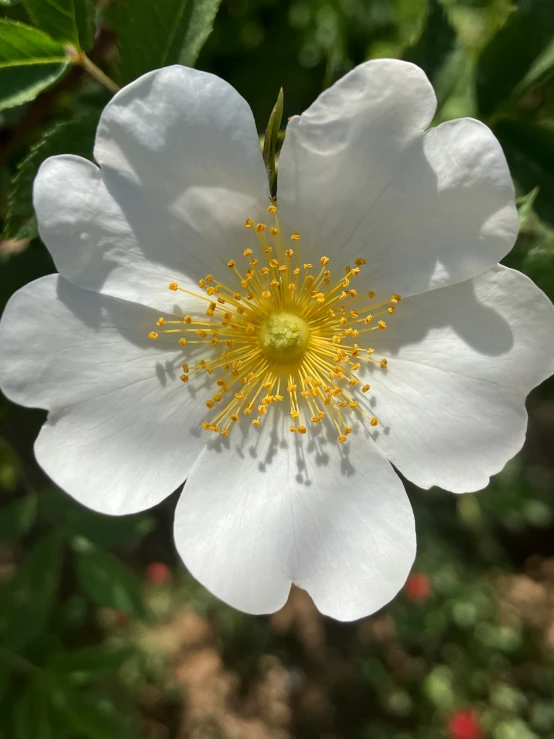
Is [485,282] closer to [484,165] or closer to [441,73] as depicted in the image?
[484,165]

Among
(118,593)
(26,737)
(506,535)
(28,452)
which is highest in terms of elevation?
(118,593)

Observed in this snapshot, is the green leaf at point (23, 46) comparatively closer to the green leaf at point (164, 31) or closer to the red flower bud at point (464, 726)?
the green leaf at point (164, 31)

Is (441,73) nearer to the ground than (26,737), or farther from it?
farther from it

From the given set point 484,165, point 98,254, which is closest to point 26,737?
point 98,254

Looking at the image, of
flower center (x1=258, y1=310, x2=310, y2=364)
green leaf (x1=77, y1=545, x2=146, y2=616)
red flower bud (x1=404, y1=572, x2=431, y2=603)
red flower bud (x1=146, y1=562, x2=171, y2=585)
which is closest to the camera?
flower center (x1=258, y1=310, x2=310, y2=364)

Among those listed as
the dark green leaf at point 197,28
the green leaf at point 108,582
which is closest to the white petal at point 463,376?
the dark green leaf at point 197,28

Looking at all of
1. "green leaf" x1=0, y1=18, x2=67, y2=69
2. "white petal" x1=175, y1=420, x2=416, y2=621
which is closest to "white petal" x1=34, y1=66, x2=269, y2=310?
"green leaf" x1=0, y1=18, x2=67, y2=69

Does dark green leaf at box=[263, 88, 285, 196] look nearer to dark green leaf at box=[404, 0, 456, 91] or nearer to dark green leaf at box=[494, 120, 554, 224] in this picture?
dark green leaf at box=[404, 0, 456, 91]
